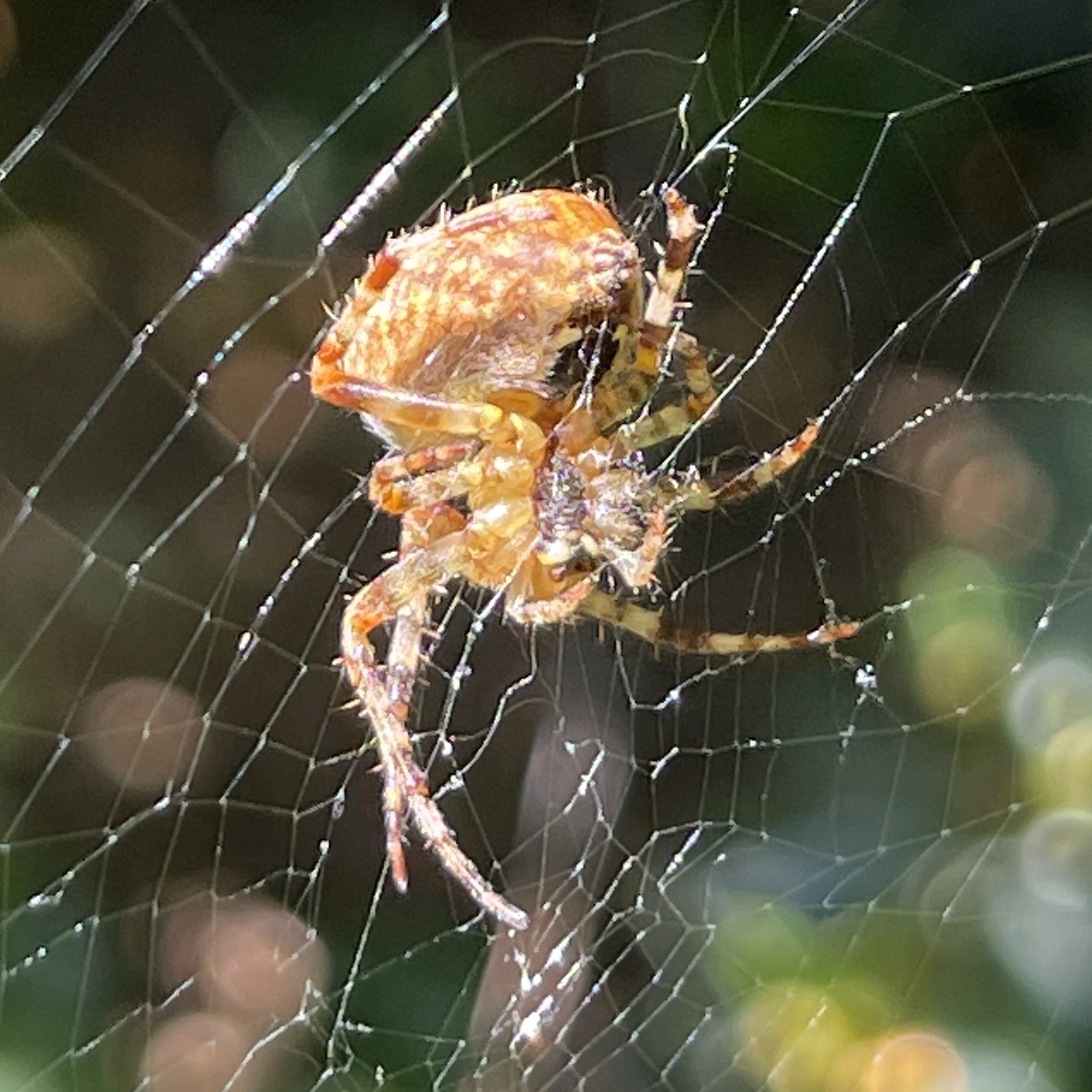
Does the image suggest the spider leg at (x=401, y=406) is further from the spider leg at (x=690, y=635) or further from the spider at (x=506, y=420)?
the spider leg at (x=690, y=635)

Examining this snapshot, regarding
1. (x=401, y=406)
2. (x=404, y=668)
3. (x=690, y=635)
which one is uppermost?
(x=401, y=406)

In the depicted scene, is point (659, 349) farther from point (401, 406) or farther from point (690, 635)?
point (690, 635)

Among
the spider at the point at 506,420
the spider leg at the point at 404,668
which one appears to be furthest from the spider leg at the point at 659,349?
the spider leg at the point at 404,668

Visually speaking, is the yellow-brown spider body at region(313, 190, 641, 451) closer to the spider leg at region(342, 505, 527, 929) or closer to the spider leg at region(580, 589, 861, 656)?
Result: the spider leg at region(342, 505, 527, 929)

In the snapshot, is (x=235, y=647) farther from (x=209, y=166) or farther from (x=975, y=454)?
(x=975, y=454)

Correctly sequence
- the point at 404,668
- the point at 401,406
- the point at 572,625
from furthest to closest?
the point at 572,625, the point at 404,668, the point at 401,406

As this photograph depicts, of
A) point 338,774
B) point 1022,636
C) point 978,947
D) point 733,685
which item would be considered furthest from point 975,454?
point 338,774

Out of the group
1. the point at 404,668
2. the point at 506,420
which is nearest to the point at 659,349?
the point at 506,420
